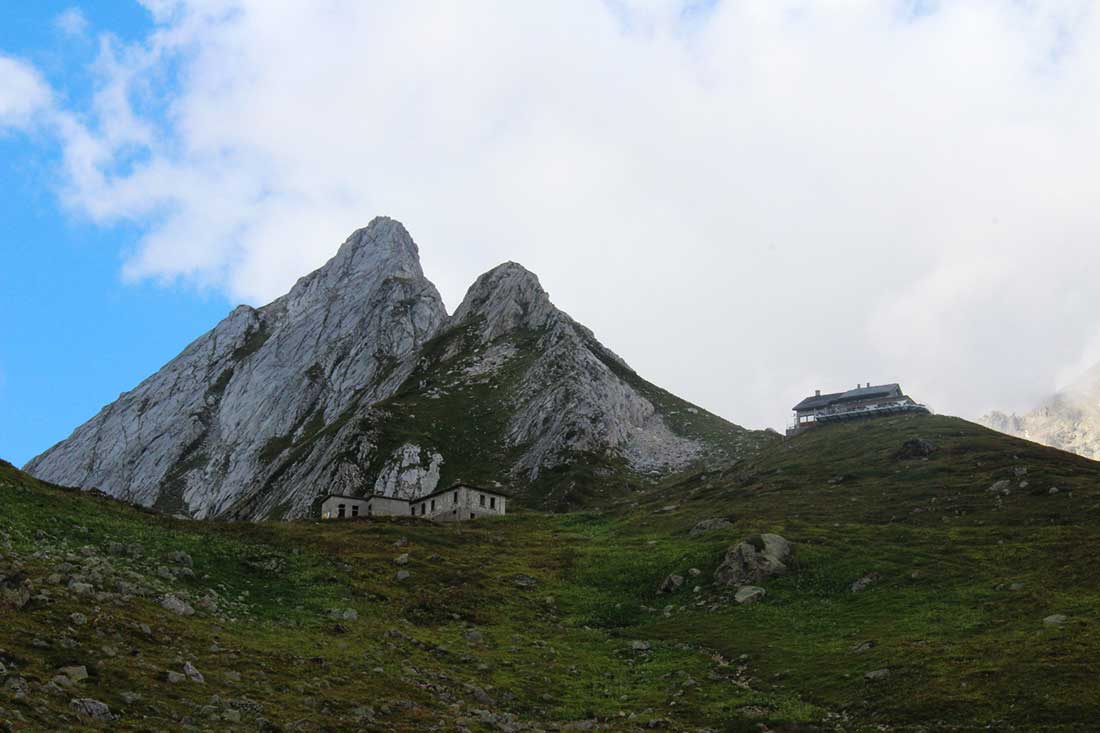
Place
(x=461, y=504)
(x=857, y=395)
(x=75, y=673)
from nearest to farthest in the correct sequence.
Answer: (x=75, y=673) → (x=461, y=504) → (x=857, y=395)

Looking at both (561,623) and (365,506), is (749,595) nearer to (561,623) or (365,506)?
(561,623)

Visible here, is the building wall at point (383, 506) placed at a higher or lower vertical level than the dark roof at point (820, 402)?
lower

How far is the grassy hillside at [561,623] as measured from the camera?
3109 cm

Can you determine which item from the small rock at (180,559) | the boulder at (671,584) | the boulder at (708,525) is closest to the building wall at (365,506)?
the boulder at (708,525)

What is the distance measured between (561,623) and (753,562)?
1622cm

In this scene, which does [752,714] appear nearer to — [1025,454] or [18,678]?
[18,678]

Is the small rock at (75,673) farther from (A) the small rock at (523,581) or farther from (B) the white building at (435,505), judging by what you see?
(B) the white building at (435,505)

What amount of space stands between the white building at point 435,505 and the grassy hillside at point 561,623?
28626mm

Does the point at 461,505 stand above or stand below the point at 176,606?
above

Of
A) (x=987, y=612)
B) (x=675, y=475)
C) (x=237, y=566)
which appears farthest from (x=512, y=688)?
(x=675, y=475)

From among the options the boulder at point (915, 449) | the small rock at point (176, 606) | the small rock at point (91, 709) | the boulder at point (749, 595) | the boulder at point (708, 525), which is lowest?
the small rock at point (91, 709)

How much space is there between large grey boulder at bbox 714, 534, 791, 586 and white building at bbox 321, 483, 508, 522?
5678 centimetres

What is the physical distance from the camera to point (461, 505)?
120750 mm

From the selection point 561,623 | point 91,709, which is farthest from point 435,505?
point 91,709
